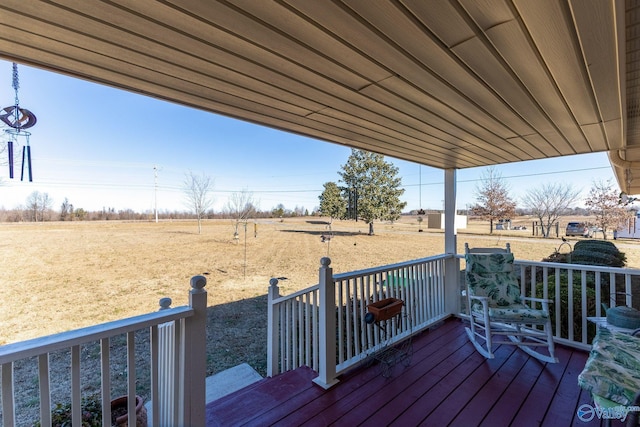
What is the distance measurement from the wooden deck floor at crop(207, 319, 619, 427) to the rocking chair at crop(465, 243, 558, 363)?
213 mm

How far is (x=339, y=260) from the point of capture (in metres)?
10.8

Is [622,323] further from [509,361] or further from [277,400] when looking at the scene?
[277,400]

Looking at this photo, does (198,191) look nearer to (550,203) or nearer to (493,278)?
(493,278)

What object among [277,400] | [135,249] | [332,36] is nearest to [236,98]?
[332,36]

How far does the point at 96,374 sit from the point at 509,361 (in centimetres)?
528

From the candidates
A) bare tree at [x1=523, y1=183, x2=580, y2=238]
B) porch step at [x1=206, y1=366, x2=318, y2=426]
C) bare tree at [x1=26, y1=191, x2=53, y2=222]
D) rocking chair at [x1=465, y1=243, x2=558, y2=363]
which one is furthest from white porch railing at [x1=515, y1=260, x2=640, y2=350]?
bare tree at [x1=26, y1=191, x2=53, y2=222]

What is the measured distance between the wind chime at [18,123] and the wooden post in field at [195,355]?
1.21 m

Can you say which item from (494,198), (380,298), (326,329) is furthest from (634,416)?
(494,198)

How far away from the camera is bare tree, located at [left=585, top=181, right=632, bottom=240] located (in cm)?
938

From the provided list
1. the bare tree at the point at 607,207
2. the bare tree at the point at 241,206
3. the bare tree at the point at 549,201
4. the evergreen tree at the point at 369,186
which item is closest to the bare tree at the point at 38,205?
the bare tree at the point at 241,206

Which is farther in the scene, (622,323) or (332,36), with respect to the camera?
(622,323)

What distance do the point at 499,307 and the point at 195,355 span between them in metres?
3.02

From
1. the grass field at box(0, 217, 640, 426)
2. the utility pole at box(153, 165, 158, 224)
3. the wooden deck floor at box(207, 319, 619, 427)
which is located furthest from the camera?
the utility pole at box(153, 165, 158, 224)

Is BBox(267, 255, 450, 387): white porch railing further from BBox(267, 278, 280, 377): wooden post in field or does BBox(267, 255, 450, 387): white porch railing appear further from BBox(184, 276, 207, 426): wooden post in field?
BBox(184, 276, 207, 426): wooden post in field
